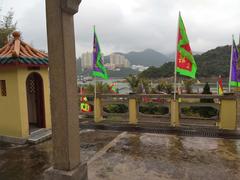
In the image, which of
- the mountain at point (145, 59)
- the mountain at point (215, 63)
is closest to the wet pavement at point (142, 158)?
the mountain at point (215, 63)

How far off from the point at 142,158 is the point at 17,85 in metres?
3.48

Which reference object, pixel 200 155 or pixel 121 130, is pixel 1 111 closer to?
pixel 121 130

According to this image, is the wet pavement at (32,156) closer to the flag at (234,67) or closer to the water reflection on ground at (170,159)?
the water reflection on ground at (170,159)

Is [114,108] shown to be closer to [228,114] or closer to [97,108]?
[97,108]

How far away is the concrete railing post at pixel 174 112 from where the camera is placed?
5426 mm

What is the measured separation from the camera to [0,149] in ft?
14.4

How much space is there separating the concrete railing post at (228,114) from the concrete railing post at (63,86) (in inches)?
166

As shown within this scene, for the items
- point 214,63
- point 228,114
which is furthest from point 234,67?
point 214,63

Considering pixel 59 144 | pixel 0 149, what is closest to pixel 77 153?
pixel 59 144

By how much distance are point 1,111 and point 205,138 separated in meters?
5.44

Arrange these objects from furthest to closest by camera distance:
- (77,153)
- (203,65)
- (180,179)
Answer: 1. (203,65)
2. (180,179)
3. (77,153)

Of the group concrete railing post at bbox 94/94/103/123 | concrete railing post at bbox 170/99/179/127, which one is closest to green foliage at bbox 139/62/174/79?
concrete railing post at bbox 94/94/103/123

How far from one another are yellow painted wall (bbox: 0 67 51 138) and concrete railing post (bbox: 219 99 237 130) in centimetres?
524

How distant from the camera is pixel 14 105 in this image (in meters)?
4.73
